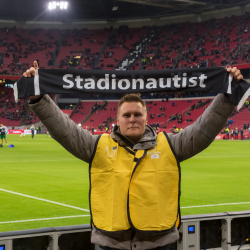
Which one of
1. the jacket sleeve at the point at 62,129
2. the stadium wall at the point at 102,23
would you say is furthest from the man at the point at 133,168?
the stadium wall at the point at 102,23

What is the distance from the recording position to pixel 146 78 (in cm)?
376

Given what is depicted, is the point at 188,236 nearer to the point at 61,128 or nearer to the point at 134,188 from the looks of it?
the point at 134,188

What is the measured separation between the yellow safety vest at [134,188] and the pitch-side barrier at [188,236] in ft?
4.21

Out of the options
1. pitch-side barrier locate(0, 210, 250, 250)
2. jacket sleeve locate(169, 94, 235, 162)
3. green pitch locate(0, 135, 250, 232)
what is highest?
jacket sleeve locate(169, 94, 235, 162)

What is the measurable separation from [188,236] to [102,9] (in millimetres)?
69671

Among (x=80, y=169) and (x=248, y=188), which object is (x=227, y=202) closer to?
(x=248, y=188)

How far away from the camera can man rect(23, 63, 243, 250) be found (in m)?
3.13

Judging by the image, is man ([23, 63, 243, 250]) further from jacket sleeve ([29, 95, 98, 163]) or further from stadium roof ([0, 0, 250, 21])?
stadium roof ([0, 0, 250, 21])

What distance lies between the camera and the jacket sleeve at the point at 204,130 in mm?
3246

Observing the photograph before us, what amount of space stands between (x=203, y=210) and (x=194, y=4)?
5876 cm

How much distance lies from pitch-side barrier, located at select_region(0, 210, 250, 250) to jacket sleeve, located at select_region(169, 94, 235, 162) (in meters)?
1.79

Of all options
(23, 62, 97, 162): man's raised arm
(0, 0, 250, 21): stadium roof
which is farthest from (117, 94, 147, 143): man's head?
(0, 0, 250, 21): stadium roof

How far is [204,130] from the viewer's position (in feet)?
10.7

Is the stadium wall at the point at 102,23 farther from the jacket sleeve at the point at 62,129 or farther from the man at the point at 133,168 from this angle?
the jacket sleeve at the point at 62,129
